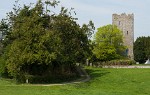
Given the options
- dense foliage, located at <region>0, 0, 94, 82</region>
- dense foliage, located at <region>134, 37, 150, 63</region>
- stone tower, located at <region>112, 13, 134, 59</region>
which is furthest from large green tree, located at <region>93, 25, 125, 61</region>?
dense foliage, located at <region>0, 0, 94, 82</region>

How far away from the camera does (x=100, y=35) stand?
3531 inches

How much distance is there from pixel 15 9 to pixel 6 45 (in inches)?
197

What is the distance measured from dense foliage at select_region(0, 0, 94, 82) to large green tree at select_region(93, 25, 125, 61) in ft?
117

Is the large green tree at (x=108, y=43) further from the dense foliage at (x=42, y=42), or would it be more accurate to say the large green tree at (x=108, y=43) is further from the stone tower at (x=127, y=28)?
the dense foliage at (x=42, y=42)

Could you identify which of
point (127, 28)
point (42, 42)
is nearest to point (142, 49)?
point (127, 28)

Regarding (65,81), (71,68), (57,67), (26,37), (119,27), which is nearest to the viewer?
(26,37)

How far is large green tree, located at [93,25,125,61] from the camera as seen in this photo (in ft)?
288

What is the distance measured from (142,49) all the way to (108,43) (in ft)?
91.1

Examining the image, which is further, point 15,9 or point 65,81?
point 15,9

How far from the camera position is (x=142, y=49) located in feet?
372

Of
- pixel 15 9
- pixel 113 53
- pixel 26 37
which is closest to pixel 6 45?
pixel 15 9

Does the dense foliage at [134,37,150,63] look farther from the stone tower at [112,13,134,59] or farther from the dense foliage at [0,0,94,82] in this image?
the dense foliage at [0,0,94,82]

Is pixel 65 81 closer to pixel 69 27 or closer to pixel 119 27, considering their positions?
pixel 69 27

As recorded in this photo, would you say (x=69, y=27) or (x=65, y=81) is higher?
(x=69, y=27)
